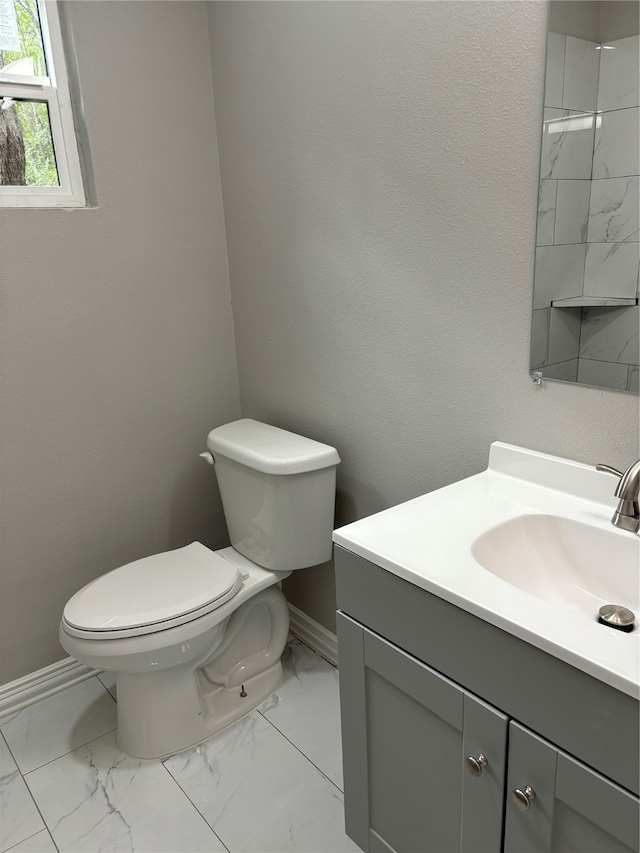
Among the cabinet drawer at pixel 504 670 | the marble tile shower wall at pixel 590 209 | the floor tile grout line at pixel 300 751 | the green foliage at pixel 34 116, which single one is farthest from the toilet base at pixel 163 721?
the green foliage at pixel 34 116

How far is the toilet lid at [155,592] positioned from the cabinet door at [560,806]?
0.94m

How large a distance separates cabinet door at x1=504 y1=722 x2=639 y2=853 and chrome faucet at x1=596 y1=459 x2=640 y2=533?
13.7 inches

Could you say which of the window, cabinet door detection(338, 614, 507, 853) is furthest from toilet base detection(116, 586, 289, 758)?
the window

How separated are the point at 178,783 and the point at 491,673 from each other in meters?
1.10

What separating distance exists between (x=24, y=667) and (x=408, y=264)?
161 centimetres

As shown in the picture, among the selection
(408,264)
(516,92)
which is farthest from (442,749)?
(516,92)

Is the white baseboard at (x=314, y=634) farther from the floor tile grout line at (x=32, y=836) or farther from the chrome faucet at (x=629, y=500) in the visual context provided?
the chrome faucet at (x=629, y=500)

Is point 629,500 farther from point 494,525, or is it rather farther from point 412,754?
point 412,754

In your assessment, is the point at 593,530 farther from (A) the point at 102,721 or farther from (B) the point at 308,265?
(A) the point at 102,721

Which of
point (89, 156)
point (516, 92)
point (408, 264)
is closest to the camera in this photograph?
point (516, 92)

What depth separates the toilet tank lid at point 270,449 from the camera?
1.69 meters

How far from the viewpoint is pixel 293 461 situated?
66.3 inches

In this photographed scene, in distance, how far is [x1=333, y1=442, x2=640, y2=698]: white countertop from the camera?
805 millimetres

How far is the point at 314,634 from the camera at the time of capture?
212 cm
